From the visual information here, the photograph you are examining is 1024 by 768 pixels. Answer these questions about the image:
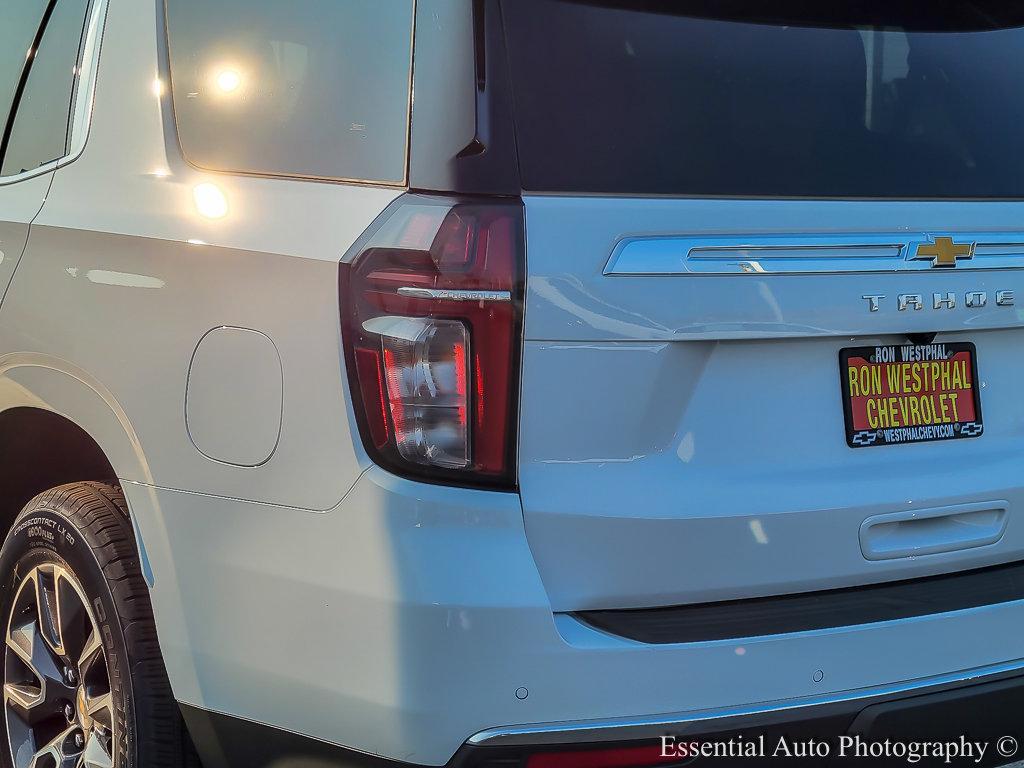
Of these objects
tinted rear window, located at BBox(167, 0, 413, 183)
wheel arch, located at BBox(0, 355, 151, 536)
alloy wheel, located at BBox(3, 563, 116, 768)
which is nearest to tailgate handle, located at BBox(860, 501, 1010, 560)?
tinted rear window, located at BBox(167, 0, 413, 183)

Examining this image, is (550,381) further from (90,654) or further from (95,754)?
(95,754)

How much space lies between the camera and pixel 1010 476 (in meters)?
2.07

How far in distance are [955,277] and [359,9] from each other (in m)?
1.10

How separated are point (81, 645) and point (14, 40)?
153 cm

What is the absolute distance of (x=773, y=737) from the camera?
1.78 meters

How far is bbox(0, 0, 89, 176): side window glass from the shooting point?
2.43m

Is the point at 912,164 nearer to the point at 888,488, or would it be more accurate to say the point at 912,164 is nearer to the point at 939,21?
the point at 939,21

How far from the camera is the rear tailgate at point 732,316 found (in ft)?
5.68

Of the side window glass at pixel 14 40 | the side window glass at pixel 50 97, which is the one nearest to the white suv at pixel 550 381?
the side window glass at pixel 50 97

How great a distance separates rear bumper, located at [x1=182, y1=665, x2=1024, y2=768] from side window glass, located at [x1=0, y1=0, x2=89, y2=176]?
4.23 ft

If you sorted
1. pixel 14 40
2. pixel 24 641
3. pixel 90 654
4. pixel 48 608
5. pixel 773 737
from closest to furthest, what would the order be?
pixel 773 737, pixel 90 654, pixel 48 608, pixel 24 641, pixel 14 40

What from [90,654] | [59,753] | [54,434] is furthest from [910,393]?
[59,753]

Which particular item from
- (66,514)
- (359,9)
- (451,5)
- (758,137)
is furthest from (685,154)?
(66,514)

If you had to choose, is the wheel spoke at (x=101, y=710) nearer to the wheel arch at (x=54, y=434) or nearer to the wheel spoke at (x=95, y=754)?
the wheel spoke at (x=95, y=754)
